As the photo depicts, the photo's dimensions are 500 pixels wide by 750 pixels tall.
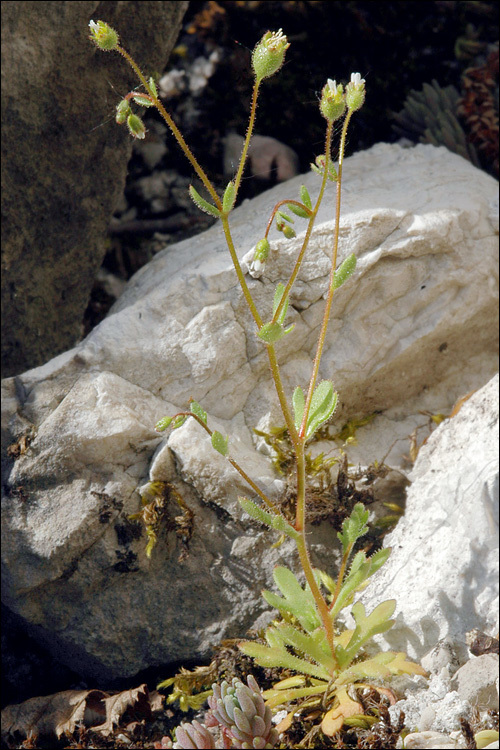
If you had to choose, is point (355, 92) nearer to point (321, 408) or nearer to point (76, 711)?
point (321, 408)

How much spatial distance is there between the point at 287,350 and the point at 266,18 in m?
2.84

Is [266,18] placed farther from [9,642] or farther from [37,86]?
[9,642]

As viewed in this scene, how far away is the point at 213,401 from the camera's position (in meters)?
3.23

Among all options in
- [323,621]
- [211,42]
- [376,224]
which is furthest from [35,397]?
[211,42]

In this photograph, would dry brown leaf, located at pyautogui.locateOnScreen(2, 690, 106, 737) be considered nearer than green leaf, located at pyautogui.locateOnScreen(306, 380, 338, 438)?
No

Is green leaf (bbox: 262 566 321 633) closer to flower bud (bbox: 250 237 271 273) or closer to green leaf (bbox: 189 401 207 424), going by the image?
green leaf (bbox: 189 401 207 424)

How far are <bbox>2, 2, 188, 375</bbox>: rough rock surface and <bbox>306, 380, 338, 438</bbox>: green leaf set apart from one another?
2.13 meters

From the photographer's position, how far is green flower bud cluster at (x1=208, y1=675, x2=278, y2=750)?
217 cm

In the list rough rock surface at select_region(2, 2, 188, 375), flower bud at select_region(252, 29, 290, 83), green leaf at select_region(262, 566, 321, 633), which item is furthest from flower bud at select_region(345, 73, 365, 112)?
rough rock surface at select_region(2, 2, 188, 375)

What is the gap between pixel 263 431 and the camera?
321 centimetres

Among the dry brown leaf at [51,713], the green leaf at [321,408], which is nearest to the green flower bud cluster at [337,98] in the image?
the green leaf at [321,408]

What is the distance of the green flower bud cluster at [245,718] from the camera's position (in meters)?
2.17

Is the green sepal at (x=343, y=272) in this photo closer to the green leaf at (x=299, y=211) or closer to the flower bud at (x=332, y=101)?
the green leaf at (x=299, y=211)

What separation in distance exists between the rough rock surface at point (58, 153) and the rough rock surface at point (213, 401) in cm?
57
